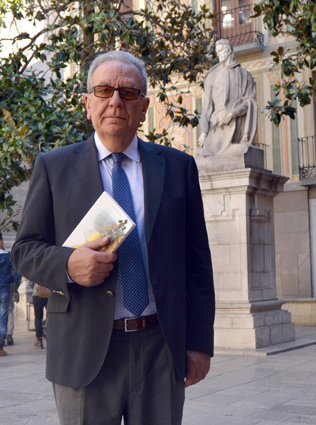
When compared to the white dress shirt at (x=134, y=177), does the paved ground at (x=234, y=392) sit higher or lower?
lower

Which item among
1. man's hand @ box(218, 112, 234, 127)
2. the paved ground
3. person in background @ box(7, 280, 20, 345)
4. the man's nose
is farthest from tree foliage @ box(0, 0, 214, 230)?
the man's nose

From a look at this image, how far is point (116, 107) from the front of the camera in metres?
2.38

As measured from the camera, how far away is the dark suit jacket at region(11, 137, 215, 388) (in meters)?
2.24

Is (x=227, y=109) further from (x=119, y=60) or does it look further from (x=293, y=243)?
(x=293, y=243)

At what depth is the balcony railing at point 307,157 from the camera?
65.4 feet

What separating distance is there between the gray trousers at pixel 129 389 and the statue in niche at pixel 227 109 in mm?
8145

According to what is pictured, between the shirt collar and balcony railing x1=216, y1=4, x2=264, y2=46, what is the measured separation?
64.6 ft

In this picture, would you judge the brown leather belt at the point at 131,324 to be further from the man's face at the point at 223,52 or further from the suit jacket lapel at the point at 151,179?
the man's face at the point at 223,52

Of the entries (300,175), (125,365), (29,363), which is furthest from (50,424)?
(300,175)

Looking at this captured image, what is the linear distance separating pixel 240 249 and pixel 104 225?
7.96 m

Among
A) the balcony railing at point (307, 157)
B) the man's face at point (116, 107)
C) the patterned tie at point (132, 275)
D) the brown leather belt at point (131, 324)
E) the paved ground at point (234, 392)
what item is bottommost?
the paved ground at point (234, 392)

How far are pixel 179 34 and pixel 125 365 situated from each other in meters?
11.9

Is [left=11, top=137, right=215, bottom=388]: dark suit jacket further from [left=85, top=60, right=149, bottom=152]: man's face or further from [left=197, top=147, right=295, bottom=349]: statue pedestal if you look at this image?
[left=197, top=147, right=295, bottom=349]: statue pedestal

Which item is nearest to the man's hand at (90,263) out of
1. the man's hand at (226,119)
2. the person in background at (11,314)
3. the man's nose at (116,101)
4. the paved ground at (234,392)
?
the man's nose at (116,101)
